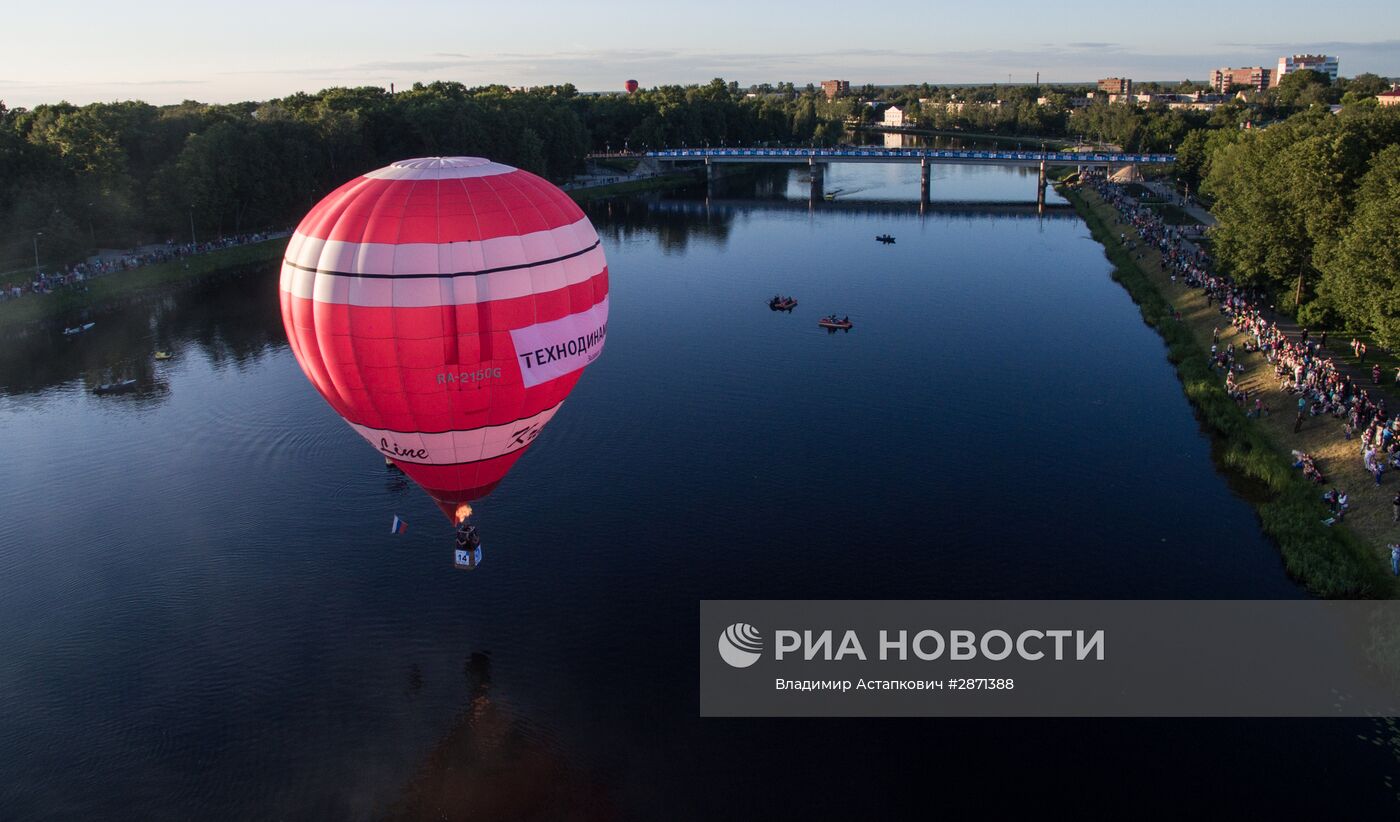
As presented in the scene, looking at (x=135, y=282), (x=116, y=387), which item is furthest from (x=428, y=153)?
(x=116, y=387)

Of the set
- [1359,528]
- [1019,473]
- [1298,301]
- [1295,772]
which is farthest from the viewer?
[1298,301]

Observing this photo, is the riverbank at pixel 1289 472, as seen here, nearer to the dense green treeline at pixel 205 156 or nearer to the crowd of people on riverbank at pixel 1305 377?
the crowd of people on riverbank at pixel 1305 377

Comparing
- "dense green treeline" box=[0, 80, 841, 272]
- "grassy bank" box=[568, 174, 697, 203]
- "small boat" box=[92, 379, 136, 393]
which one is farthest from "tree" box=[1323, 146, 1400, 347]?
"grassy bank" box=[568, 174, 697, 203]

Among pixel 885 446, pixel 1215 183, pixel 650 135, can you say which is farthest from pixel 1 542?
pixel 650 135

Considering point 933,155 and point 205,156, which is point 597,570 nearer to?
point 205,156

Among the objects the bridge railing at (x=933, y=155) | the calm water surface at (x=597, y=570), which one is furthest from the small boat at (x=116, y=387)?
the bridge railing at (x=933, y=155)

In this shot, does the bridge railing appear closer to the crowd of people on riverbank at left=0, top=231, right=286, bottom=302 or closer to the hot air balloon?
the crowd of people on riverbank at left=0, top=231, right=286, bottom=302

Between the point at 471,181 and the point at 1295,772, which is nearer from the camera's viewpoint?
the point at 1295,772

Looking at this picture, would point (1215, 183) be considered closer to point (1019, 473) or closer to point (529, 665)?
point (1019, 473)
